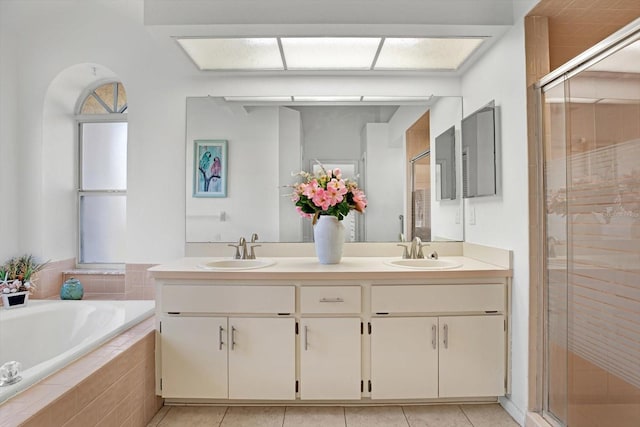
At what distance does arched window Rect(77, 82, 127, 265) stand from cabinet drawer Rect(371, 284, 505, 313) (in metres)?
2.20

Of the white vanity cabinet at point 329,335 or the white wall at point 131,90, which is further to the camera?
the white wall at point 131,90

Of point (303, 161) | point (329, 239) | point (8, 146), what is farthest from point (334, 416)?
point (8, 146)

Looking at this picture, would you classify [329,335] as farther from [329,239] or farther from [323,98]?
[323,98]

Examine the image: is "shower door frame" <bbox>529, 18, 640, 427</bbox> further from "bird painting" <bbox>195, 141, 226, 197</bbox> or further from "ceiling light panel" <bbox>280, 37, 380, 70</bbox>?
"bird painting" <bbox>195, 141, 226, 197</bbox>

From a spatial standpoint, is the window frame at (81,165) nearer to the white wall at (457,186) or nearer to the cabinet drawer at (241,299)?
the cabinet drawer at (241,299)

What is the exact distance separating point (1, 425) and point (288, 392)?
1.22 m

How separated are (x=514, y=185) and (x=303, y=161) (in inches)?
52.9

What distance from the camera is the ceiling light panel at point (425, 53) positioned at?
87.4 inches

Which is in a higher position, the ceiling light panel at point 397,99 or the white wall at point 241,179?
the ceiling light panel at point 397,99

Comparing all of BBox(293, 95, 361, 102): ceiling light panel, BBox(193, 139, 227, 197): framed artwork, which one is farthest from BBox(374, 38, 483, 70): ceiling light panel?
BBox(193, 139, 227, 197): framed artwork

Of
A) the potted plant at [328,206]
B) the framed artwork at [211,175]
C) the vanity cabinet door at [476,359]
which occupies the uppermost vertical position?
the framed artwork at [211,175]

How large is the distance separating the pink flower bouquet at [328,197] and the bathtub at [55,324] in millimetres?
1183

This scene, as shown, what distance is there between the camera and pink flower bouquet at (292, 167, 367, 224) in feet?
7.36

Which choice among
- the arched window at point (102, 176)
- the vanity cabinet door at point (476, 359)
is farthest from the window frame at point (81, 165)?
the vanity cabinet door at point (476, 359)
